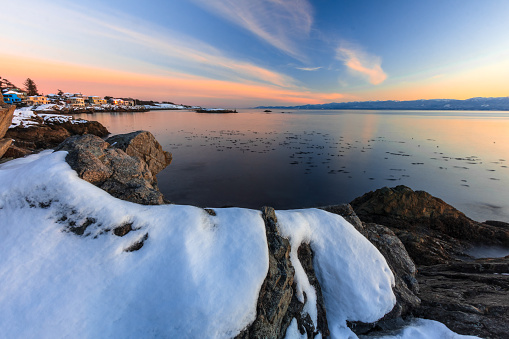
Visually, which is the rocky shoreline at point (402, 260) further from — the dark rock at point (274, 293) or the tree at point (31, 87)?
the tree at point (31, 87)

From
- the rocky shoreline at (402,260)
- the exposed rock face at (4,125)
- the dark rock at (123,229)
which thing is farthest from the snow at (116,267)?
the exposed rock face at (4,125)

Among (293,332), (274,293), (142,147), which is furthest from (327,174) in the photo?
(293,332)

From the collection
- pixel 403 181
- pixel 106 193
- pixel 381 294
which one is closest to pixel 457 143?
pixel 403 181

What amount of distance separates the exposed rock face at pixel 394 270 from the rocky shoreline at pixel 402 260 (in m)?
0.02

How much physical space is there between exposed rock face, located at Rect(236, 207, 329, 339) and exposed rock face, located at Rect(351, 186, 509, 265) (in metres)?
7.73

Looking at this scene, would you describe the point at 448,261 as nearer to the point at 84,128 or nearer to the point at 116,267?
the point at 116,267

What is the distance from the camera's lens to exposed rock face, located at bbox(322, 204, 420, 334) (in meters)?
5.33

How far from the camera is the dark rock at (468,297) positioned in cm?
498

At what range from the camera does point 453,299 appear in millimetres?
5844

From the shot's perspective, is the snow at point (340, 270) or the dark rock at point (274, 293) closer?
the dark rock at point (274, 293)

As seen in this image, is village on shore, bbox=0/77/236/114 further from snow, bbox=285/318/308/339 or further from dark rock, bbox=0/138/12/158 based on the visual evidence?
snow, bbox=285/318/308/339

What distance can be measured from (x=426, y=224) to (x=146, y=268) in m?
15.7

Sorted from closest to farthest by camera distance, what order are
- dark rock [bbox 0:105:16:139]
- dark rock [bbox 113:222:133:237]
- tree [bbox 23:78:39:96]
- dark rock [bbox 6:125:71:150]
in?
1. dark rock [bbox 113:222:133:237]
2. dark rock [bbox 0:105:16:139]
3. dark rock [bbox 6:125:71:150]
4. tree [bbox 23:78:39:96]

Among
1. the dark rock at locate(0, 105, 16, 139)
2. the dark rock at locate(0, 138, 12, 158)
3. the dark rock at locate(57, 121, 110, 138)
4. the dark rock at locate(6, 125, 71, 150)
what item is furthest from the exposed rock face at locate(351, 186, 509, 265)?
the dark rock at locate(57, 121, 110, 138)
